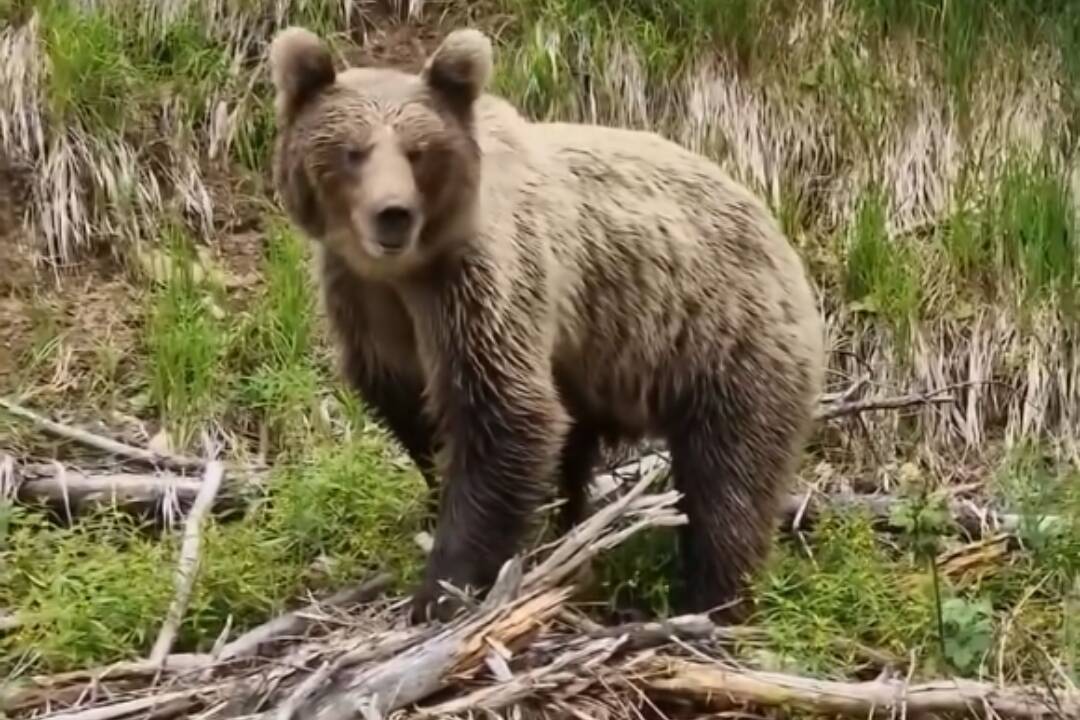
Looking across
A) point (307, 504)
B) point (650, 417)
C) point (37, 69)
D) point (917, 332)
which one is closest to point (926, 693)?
point (650, 417)

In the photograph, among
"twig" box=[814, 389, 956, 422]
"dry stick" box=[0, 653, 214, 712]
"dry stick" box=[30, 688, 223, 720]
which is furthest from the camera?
"twig" box=[814, 389, 956, 422]

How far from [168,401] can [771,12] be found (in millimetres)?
2704

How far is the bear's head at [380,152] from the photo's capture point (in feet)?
14.5

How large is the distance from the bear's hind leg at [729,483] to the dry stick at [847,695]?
0.55 metres

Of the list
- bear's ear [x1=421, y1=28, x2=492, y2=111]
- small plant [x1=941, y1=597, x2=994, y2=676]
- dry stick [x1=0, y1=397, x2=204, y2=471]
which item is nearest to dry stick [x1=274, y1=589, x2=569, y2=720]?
small plant [x1=941, y1=597, x2=994, y2=676]

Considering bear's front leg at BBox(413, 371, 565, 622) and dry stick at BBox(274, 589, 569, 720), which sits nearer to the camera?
dry stick at BBox(274, 589, 569, 720)

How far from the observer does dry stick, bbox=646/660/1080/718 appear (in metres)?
4.43

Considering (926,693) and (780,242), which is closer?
(926,693)

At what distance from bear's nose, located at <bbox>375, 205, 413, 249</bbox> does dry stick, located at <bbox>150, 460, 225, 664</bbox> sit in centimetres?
110

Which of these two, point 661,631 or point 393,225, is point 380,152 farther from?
point 661,631

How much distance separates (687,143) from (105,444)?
7.83ft

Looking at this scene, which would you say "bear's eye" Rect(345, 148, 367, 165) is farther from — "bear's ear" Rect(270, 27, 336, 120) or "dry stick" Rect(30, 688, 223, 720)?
"dry stick" Rect(30, 688, 223, 720)

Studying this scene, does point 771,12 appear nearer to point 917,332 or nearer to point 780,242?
point 917,332

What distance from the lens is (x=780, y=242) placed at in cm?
536
